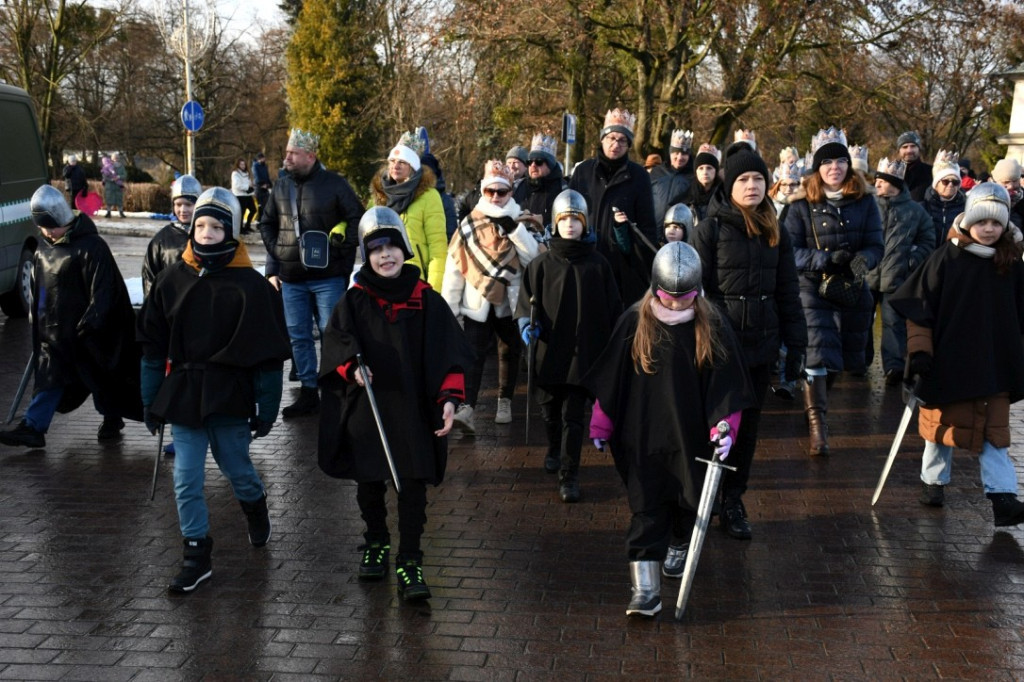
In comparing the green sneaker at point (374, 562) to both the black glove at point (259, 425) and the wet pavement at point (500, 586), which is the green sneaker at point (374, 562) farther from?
the black glove at point (259, 425)

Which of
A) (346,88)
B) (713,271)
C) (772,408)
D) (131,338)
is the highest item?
(346,88)

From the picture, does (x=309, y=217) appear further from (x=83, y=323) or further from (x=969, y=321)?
(x=969, y=321)

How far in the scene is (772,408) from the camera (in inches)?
387

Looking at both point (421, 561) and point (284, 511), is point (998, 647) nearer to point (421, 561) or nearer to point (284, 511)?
point (421, 561)

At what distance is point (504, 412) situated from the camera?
907 cm

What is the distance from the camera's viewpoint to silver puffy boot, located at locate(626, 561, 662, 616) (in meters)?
5.12

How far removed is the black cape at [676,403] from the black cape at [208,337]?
5.41 ft

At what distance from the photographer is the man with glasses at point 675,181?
11250mm

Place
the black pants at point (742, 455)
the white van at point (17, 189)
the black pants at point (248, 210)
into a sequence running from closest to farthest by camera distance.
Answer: the black pants at point (742, 455) < the white van at point (17, 189) < the black pants at point (248, 210)

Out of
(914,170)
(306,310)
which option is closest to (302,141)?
(306,310)

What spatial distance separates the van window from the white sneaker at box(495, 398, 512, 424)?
272 inches

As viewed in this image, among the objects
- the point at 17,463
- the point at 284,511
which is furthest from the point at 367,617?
the point at 17,463

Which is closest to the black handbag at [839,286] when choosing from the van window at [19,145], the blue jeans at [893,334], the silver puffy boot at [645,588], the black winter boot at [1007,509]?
the blue jeans at [893,334]

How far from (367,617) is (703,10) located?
18.7 metres
